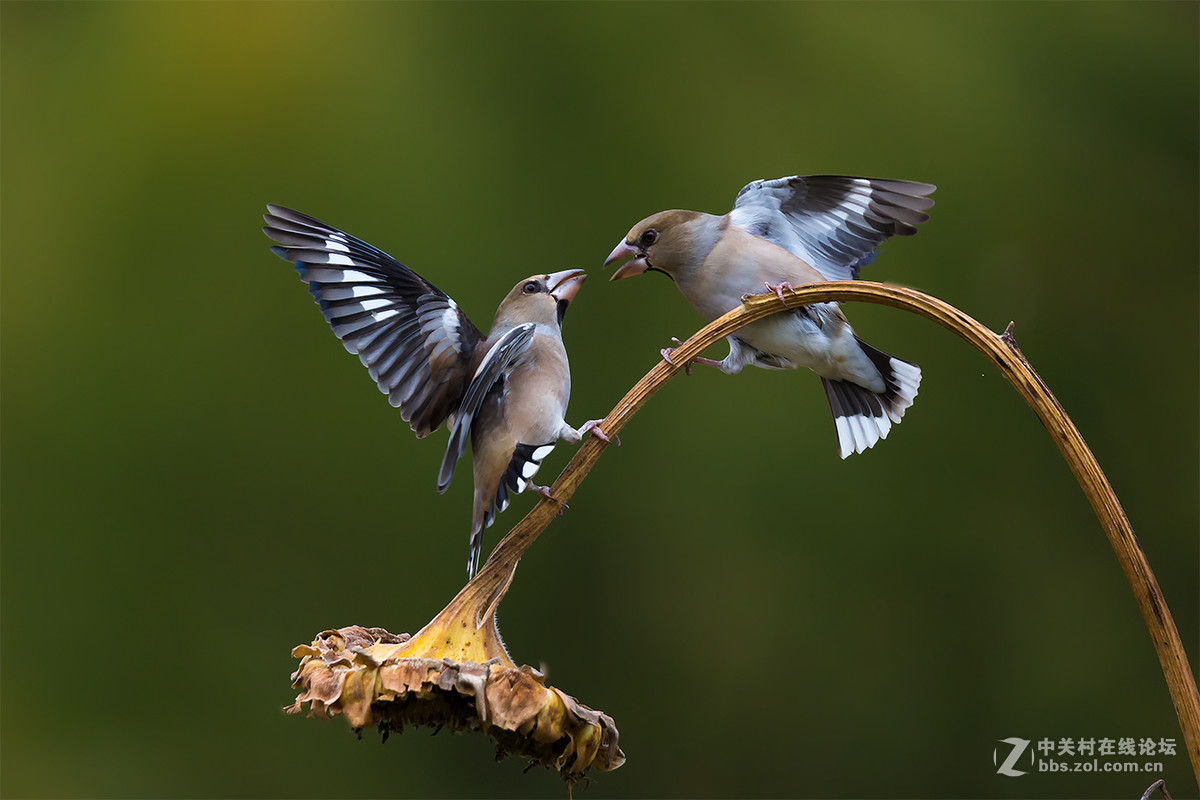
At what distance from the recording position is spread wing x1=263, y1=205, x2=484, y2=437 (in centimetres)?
131

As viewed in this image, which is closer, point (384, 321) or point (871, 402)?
point (384, 321)

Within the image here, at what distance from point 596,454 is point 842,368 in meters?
0.53

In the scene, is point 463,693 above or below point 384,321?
below

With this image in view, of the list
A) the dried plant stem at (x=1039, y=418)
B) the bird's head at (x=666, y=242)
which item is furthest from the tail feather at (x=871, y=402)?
the dried plant stem at (x=1039, y=418)

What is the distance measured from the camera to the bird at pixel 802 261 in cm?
139

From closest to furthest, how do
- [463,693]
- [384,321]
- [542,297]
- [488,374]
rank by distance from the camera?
1. [463,693]
2. [488,374]
3. [384,321]
4. [542,297]

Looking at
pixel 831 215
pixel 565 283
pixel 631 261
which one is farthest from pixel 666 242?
pixel 831 215

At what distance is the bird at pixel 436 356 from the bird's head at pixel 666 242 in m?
0.18

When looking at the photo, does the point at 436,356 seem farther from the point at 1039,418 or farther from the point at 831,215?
the point at 1039,418

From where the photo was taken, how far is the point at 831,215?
1491 millimetres

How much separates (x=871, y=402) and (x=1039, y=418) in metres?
0.50

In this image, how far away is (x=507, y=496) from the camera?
125 centimetres

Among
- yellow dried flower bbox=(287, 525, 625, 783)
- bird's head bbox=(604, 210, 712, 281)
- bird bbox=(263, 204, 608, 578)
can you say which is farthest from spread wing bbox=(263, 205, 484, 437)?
yellow dried flower bbox=(287, 525, 625, 783)

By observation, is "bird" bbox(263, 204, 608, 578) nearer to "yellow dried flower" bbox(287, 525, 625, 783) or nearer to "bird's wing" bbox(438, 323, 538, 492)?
"bird's wing" bbox(438, 323, 538, 492)
